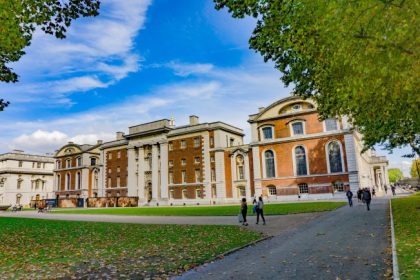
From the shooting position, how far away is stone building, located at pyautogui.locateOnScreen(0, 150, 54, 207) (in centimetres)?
8056

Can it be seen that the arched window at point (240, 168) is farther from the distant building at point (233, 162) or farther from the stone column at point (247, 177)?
the stone column at point (247, 177)

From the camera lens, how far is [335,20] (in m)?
7.28

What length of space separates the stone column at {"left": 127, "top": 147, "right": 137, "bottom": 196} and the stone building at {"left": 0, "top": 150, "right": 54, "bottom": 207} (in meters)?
38.5

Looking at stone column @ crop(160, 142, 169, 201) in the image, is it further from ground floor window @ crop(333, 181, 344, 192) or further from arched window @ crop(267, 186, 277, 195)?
ground floor window @ crop(333, 181, 344, 192)

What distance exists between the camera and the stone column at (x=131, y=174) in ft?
202

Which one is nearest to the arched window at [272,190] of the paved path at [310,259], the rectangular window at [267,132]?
the rectangular window at [267,132]

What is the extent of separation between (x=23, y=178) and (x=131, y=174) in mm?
41305

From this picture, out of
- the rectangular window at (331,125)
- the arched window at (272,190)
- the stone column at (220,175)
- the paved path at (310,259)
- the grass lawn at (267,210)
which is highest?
the rectangular window at (331,125)

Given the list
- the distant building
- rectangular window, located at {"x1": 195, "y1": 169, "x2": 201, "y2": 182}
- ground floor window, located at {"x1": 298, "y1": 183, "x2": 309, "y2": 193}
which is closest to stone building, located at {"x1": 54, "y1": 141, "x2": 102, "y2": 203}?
the distant building

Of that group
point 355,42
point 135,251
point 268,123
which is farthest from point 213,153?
point 355,42

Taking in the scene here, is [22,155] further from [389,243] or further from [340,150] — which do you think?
[389,243]

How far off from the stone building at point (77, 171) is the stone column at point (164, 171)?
1955cm

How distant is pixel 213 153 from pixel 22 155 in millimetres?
61812

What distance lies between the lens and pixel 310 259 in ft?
28.0
